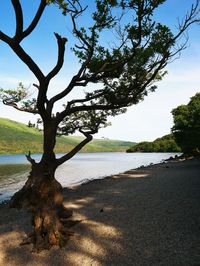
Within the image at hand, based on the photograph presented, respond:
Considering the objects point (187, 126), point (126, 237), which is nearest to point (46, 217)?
point (126, 237)

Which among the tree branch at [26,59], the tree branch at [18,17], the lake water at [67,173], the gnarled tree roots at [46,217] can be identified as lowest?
the lake water at [67,173]

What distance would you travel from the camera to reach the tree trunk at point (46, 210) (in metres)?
13.6

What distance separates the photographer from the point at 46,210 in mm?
14000


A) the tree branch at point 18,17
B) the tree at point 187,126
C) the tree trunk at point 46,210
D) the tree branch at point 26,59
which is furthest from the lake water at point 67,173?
the tree branch at point 18,17

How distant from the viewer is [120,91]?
2009cm

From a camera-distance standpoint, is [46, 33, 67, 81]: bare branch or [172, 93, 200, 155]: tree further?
[172, 93, 200, 155]: tree

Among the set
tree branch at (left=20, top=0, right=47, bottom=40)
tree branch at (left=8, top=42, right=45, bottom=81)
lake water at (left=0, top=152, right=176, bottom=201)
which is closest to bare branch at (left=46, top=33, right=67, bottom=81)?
tree branch at (left=8, top=42, right=45, bottom=81)

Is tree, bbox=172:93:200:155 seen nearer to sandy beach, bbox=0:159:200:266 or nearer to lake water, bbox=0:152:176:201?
lake water, bbox=0:152:176:201

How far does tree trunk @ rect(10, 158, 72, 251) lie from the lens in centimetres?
1358

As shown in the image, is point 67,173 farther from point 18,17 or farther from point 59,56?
point 18,17

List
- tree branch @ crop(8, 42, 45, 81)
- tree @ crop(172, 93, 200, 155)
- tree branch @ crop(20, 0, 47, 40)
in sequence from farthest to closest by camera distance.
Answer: tree @ crop(172, 93, 200, 155) → tree branch @ crop(8, 42, 45, 81) → tree branch @ crop(20, 0, 47, 40)

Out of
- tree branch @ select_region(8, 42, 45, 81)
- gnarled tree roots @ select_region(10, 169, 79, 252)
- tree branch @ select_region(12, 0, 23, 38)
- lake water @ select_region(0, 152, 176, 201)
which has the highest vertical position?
tree branch @ select_region(12, 0, 23, 38)

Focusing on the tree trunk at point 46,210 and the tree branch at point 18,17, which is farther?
the tree trunk at point 46,210

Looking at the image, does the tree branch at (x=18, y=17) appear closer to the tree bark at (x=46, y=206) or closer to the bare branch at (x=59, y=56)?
the bare branch at (x=59, y=56)
